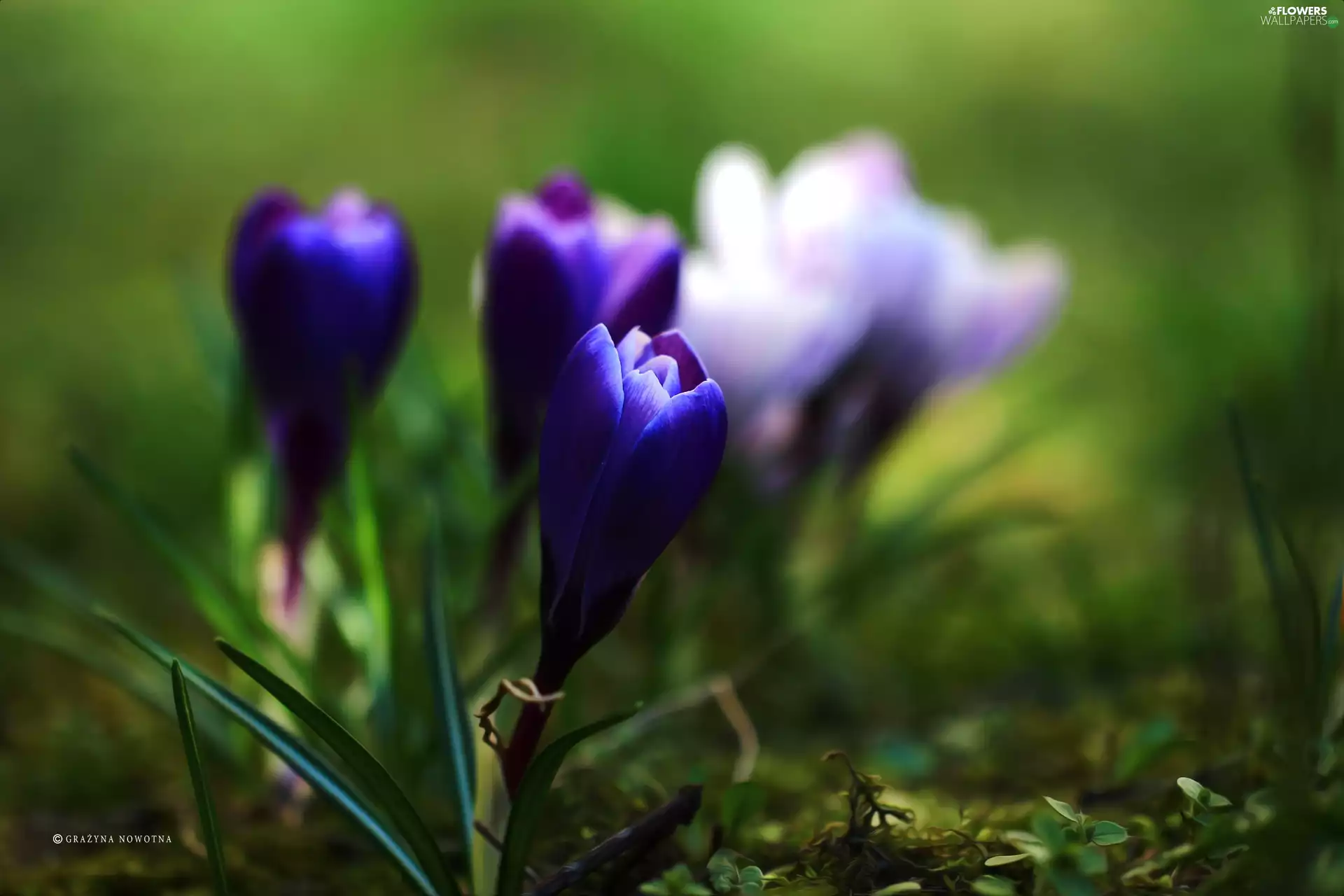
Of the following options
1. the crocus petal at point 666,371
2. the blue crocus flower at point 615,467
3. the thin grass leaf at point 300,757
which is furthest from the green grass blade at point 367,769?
the crocus petal at point 666,371

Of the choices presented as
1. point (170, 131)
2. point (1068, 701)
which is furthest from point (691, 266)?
point (170, 131)

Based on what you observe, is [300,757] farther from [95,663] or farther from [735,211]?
[735,211]

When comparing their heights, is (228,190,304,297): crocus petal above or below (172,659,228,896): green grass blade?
above

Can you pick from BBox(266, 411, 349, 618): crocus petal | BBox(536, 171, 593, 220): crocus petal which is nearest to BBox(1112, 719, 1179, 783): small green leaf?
BBox(536, 171, 593, 220): crocus petal

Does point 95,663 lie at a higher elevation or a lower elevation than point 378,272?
lower

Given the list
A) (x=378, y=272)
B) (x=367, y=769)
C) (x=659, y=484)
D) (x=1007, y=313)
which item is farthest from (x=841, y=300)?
(x=367, y=769)

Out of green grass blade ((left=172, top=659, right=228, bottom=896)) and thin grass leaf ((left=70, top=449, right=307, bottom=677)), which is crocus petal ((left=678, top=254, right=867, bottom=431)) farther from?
green grass blade ((left=172, top=659, right=228, bottom=896))
